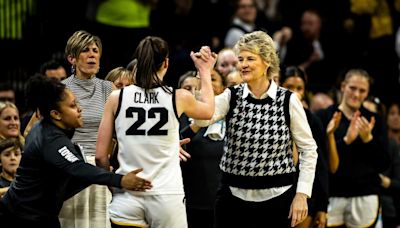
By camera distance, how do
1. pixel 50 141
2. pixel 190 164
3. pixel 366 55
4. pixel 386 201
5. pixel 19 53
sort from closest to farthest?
pixel 50 141
pixel 190 164
pixel 386 201
pixel 19 53
pixel 366 55

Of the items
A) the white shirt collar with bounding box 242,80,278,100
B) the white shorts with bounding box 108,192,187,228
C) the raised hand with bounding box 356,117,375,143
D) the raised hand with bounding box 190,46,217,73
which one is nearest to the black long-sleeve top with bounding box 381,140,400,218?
the raised hand with bounding box 356,117,375,143

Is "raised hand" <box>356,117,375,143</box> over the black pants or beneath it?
over

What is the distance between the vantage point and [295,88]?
8.38m

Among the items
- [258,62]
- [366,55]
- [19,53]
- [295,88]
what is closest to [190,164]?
[295,88]

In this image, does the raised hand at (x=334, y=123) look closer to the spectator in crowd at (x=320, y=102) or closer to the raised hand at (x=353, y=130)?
the raised hand at (x=353, y=130)

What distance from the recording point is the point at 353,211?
8711 mm

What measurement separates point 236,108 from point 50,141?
4.05ft

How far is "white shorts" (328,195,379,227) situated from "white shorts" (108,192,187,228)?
3.01 metres

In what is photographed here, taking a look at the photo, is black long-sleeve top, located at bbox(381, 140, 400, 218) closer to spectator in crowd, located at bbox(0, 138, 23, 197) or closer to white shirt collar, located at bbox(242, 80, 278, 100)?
white shirt collar, located at bbox(242, 80, 278, 100)

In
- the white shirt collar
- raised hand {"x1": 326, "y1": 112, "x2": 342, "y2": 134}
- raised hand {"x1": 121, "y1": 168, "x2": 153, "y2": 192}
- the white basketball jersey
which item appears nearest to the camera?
raised hand {"x1": 121, "y1": 168, "x2": 153, "y2": 192}

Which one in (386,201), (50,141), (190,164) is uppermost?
(50,141)

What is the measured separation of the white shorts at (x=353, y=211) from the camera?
344 inches

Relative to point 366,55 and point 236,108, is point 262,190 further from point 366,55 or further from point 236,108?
point 366,55

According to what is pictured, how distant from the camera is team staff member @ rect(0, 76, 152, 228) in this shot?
19.7 ft
